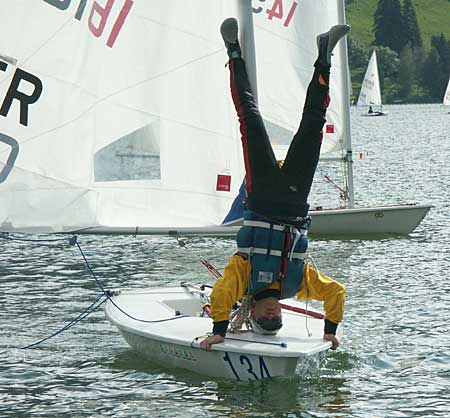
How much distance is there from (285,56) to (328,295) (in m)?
10.8

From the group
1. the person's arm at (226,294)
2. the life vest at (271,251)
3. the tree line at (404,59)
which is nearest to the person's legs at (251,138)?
the life vest at (271,251)

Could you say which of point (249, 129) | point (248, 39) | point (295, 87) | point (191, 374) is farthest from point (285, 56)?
point (191, 374)

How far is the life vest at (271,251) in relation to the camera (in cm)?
887

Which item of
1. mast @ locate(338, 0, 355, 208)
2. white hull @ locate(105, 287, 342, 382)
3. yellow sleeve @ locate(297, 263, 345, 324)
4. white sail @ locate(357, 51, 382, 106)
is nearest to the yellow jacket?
yellow sleeve @ locate(297, 263, 345, 324)

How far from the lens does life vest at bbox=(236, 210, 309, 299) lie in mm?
8867

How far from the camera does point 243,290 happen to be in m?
8.81

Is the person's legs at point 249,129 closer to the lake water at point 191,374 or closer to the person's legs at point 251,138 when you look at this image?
the person's legs at point 251,138

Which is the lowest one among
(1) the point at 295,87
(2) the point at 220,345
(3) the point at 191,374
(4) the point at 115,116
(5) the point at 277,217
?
(3) the point at 191,374

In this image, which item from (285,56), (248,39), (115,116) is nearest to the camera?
(248,39)

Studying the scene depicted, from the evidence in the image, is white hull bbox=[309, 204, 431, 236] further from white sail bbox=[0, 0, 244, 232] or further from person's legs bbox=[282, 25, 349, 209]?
person's legs bbox=[282, 25, 349, 209]

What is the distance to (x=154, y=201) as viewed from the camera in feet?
32.5

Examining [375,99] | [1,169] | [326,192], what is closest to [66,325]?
[1,169]

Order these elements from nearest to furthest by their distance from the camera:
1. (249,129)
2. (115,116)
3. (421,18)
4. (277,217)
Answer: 1. (277,217)
2. (249,129)
3. (115,116)
4. (421,18)

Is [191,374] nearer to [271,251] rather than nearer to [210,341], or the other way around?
[210,341]
